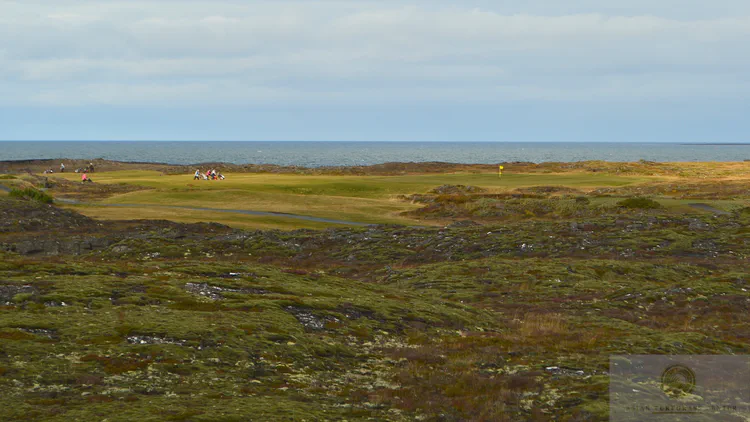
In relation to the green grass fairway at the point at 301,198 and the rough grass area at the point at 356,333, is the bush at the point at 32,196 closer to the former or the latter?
the green grass fairway at the point at 301,198

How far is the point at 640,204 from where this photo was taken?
2386 inches

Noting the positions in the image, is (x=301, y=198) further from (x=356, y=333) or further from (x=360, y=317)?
(x=356, y=333)

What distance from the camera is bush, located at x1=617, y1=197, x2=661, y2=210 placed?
60.0 m

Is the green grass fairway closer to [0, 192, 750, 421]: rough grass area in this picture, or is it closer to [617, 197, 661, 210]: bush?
[617, 197, 661, 210]: bush

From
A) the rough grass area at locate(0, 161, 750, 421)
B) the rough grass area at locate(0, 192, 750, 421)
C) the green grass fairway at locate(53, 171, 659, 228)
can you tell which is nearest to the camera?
the rough grass area at locate(0, 192, 750, 421)

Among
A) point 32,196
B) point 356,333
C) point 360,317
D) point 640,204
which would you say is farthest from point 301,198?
point 356,333

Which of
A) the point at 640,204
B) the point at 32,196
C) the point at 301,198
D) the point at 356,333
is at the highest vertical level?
the point at 640,204

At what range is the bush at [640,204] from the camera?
5997 centimetres

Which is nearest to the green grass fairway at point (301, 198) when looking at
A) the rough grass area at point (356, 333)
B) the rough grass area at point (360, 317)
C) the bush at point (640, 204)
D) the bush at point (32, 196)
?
the bush at point (32, 196)

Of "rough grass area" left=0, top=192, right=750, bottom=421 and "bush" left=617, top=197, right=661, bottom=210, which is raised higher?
"bush" left=617, top=197, right=661, bottom=210

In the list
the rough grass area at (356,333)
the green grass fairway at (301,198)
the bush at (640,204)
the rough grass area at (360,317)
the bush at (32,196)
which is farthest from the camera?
the bush at (32,196)

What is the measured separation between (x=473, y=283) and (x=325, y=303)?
11.5 m

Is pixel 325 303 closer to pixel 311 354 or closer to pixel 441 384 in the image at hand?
Result: pixel 311 354

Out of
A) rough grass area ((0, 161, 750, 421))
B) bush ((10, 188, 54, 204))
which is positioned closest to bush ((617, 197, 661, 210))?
rough grass area ((0, 161, 750, 421))
